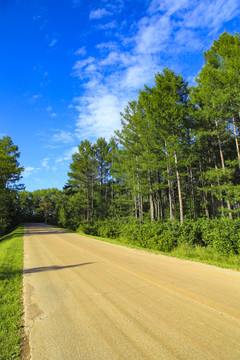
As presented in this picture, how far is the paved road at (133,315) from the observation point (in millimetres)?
2465

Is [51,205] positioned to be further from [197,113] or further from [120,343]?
[120,343]

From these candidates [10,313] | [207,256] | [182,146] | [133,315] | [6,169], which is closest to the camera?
[133,315]

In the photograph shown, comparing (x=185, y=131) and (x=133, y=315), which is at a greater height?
(x=185, y=131)

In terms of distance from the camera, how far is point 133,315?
11.0 feet

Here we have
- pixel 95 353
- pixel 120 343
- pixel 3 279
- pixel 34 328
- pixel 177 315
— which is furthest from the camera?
pixel 3 279

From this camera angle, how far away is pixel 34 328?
3104 mm

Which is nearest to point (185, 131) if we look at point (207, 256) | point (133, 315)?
point (207, 256)

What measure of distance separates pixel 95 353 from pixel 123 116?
21.0m

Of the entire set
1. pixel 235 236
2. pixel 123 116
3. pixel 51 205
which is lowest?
pixel 235 236

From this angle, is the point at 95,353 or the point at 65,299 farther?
the point at 65,299

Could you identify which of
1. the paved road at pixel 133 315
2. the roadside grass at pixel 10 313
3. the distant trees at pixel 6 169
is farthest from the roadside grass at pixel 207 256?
the distant trees at pixel 6 169

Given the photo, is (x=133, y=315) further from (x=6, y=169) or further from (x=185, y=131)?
(x=6, y=169)

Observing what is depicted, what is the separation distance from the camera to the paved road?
246 centimetres

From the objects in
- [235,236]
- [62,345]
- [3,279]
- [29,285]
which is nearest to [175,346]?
[62,345]
